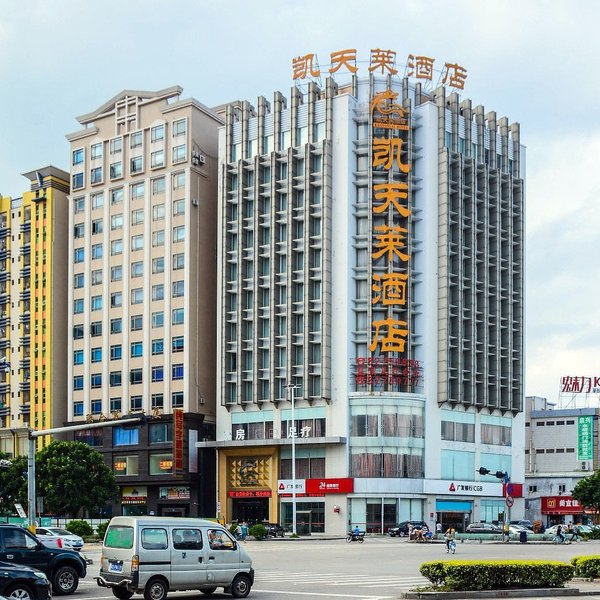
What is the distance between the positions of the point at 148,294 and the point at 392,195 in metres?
28.7

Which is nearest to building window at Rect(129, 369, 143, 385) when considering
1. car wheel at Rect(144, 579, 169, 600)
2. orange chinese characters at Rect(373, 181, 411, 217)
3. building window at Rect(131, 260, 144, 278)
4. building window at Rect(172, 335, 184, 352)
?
building window at Rect(172, 335, 184, 352)

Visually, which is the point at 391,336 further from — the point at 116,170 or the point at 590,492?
the point at 116,170

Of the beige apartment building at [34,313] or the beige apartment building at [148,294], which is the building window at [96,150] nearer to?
the beige apartment building at [148,294]

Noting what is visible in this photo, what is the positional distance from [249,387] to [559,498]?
2209 inches

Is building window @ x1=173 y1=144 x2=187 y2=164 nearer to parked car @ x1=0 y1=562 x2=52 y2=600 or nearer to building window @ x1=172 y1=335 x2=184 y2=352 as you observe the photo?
building window @ x1=172 y1=335 x2=184 y2=352

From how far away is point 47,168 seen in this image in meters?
127

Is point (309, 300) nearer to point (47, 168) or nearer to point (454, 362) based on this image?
point (454, 362)

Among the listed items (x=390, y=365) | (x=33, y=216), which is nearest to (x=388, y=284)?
(x=390, y=365)

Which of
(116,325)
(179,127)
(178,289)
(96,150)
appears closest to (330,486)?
(178,289)

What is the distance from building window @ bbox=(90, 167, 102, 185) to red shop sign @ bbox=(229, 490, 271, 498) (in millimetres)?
38047

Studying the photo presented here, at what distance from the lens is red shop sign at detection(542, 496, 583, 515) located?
143625mm

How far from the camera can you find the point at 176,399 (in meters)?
112

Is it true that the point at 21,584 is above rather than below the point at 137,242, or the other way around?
below

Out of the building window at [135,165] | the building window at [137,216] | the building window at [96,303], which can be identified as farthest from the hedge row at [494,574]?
the building window at [96,303]
